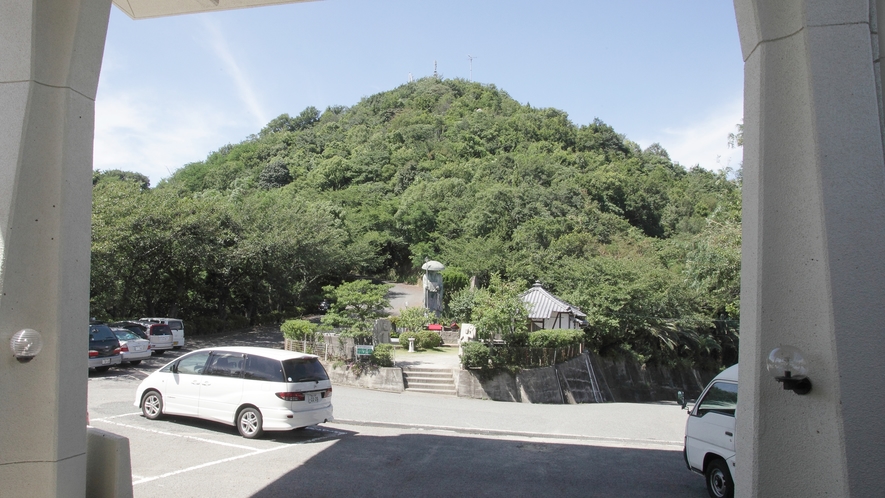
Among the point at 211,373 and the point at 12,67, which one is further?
the point at 211,373

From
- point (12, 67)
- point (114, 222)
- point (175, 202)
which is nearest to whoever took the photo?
point (12, 67)

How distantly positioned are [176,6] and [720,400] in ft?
26.2

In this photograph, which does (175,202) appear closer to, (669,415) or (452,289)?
(452,289)

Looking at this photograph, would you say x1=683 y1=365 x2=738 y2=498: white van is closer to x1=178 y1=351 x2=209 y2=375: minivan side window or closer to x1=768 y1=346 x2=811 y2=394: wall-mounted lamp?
x1=768 y1=346 x2=811 y2=394: wall-mounted lamp

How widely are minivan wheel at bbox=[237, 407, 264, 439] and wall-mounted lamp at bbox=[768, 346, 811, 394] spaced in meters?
8.69

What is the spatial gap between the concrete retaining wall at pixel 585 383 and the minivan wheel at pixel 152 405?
30.4 feet

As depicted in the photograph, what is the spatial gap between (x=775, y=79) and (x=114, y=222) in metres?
23.5

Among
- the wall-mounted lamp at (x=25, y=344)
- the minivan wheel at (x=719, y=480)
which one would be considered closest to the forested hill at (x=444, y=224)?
the minivan wheel at (x=719, y=480)

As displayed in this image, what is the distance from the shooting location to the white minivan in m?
10.1

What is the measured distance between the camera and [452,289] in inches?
1519

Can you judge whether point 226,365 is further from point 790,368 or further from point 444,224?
point 444,224

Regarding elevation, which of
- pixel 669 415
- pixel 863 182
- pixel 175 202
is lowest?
pixel 669 415

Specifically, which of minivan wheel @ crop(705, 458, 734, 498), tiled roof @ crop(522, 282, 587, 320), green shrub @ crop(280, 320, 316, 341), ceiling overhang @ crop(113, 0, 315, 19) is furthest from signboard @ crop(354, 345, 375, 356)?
ceiling overhang @ crop(113, 0, 315, 19)

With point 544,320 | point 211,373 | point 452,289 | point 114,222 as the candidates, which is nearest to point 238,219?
point 114,222
